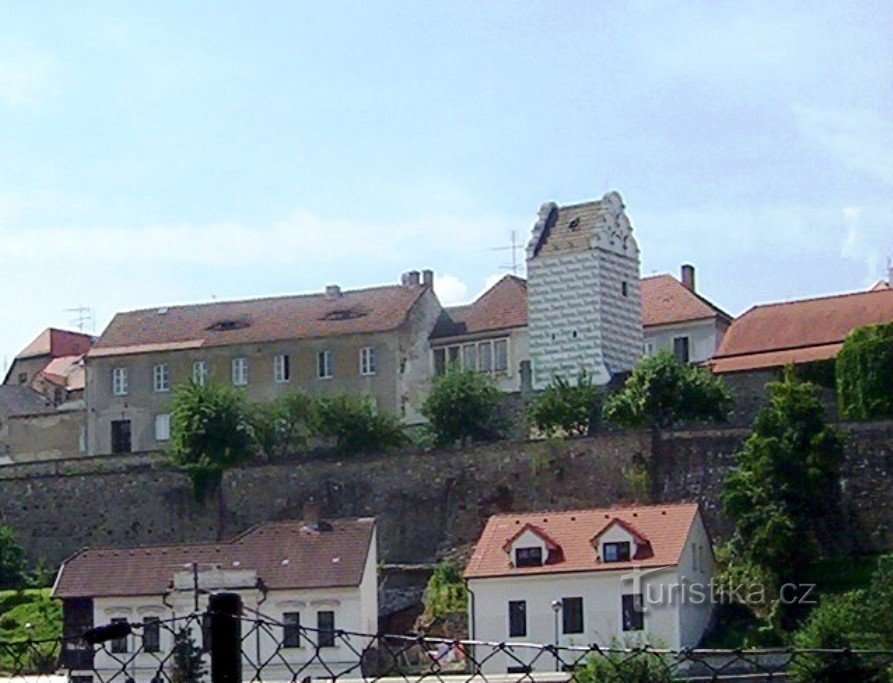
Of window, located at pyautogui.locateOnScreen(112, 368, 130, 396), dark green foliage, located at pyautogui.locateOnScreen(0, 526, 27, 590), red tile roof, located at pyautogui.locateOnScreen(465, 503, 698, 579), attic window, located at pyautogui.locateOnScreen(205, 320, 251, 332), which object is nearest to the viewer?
red tile roof, located at pyautogui.locateOnScreen(465, 503, 698, 579)

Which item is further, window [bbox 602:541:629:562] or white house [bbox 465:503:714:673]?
window [bbox 602:541:629:562]

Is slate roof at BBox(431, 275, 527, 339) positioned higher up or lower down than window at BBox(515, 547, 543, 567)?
higher up

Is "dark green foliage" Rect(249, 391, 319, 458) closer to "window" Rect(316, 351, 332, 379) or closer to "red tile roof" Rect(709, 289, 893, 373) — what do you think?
"window" Rect(316, 351, 332, 379)

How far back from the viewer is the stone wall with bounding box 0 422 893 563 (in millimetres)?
42312

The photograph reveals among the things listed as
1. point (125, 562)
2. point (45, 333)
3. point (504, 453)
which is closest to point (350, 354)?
point (504, 453)

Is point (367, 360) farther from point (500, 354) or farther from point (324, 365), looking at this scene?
point (500, 354)

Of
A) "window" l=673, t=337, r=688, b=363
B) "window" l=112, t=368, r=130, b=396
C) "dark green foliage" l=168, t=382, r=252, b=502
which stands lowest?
"dark green foliage" l=168, t=382, r=252, b=502

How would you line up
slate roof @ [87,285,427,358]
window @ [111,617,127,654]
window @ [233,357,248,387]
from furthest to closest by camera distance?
1. window @ [233,357,248,387]
2. slate roof @ [87,285,427,358]
3. window @ [111,617,127,654]

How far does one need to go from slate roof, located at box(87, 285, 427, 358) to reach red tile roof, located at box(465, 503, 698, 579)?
12.4 m

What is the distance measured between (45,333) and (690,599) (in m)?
44.5

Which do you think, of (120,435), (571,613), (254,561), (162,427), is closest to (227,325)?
(162,427)

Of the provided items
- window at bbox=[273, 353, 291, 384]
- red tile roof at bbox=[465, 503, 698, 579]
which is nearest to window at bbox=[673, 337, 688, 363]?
window at bbox=[273, 353, 291, 384]

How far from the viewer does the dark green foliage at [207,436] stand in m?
47.6

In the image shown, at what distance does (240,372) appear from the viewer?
→ 54188 mm
